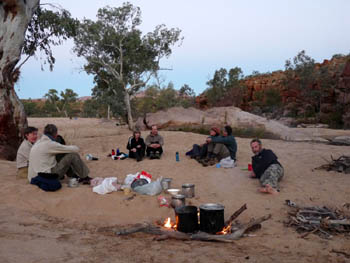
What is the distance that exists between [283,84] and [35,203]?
3358 centimetres

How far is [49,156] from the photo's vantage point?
221 inches

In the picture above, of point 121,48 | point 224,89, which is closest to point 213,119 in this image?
point 121,48

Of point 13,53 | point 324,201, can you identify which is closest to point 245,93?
point 13,53

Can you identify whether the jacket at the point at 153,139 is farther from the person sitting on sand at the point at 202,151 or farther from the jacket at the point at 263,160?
the jacket at the point at 263,160

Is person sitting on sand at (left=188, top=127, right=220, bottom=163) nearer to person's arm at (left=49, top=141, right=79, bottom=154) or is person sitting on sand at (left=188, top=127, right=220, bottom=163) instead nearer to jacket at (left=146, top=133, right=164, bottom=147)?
jacket at (left=146, top=133, right=164, bottom=147)

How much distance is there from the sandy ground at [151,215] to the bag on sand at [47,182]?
0.10m

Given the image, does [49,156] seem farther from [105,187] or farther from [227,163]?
[227,163]

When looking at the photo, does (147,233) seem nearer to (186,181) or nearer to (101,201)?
(101,201)

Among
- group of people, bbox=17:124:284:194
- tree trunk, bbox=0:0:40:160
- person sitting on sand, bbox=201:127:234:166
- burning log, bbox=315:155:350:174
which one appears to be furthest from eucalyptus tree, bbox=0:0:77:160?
burning log, bbox=315:155:350:174

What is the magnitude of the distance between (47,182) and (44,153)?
1.64 feet

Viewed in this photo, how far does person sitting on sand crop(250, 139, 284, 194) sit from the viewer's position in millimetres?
5779

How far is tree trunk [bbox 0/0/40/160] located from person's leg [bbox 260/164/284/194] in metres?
7.30

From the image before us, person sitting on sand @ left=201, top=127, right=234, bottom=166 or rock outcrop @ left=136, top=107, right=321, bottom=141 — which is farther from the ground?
rock outcrop @ left=136, top=107, right=321, bottom=141

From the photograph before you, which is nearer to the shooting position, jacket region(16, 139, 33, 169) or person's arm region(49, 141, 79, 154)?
person's arm region(49, 141, 79, 154)
